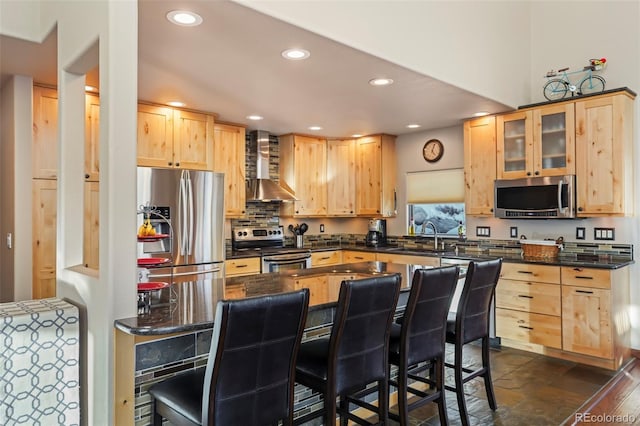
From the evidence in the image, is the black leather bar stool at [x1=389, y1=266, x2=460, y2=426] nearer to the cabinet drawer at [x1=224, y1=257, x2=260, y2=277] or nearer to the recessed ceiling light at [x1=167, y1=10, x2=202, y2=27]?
Answer: the recessed ceiling light at [x1=167, y1=10, x2=202, y2=27]

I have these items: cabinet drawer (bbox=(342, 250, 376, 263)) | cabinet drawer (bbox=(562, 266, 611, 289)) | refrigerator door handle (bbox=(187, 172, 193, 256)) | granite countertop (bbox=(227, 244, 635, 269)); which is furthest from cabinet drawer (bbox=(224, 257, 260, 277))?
cabinet drawer (bbox=(562, 266, 611, 289))

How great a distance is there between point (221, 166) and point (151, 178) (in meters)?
1.05

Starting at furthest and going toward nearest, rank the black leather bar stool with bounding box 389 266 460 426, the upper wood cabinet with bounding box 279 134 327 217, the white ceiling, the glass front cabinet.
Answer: the upper wood cabinet with bounding box 279 134 327 217 → the glass front cabinet → the white ceiling → the black leather bar stool with bounding box 389 266 460 426

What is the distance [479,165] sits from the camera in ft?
15.7

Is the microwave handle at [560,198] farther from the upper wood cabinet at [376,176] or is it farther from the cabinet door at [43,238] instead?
the cabinet door at [43,238]

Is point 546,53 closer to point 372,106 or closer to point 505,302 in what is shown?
point 372,106

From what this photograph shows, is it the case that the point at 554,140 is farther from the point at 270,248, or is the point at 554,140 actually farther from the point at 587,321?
the point at 270,248

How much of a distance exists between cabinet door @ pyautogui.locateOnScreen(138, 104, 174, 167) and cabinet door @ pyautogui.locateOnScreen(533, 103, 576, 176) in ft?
11.9

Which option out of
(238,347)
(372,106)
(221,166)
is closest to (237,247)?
(221,166)

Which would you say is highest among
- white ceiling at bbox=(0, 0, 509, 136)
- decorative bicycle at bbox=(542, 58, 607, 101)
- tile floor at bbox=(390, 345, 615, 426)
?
decorative bicycle at bbox=(542, 58, 607, 101)

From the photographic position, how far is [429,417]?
9.35 feet

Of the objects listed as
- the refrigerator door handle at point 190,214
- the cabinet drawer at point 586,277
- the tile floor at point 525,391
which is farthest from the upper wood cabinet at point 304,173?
the cabinet drawer at point 586,277

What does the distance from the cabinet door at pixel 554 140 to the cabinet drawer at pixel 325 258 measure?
Answer: 8.47 feet

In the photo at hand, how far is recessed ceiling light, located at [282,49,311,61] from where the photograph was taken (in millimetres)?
2832
